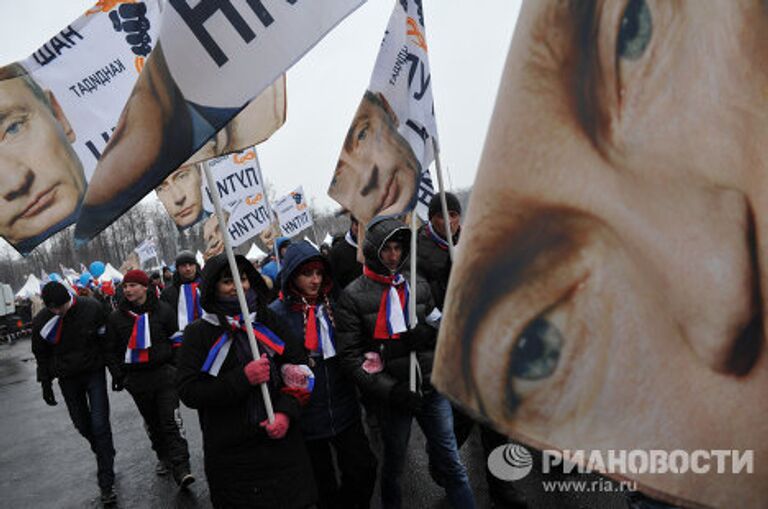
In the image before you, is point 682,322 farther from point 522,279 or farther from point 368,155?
point 368,155

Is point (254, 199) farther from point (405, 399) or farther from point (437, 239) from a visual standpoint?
point (405, 399)

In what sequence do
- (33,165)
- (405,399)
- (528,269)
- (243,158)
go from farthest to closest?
(243,158) → (33,165) → (405,399) → (528,269)

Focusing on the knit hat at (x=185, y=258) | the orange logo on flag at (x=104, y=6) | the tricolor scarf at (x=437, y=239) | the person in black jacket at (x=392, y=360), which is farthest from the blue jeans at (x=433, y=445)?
the knit hat at (x=185, y=258)

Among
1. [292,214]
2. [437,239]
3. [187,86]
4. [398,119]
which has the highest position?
[187,86]

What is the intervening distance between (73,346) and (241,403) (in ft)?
10.5

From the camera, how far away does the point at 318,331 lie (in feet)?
11.0

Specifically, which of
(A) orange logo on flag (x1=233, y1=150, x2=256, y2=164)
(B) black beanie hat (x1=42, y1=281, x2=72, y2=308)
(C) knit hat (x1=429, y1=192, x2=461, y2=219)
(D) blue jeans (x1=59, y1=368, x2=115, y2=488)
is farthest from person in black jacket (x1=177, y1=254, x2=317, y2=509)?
(A) orange logo on flag (x1=233, y1=150, x2=256, y2=164)

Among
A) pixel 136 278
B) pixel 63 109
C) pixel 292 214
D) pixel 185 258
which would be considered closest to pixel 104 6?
pixel 63 109

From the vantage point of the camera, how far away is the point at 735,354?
753 millimetres

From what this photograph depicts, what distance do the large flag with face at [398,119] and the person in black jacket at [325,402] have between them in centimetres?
64

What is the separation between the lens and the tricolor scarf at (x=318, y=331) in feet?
10.8

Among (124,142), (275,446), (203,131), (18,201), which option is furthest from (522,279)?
(18,201)

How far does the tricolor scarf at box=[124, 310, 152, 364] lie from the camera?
5129 millimetres

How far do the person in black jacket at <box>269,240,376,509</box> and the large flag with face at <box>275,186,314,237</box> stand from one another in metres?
8.63
